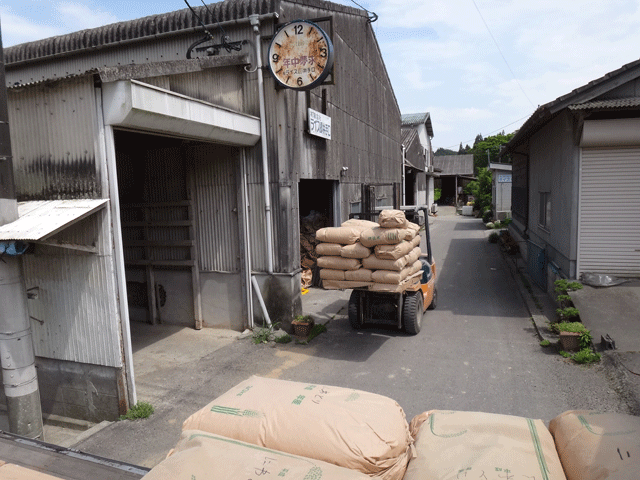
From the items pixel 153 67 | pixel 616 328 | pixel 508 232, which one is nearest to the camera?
pixel 153 67

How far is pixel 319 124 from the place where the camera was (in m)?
11.3

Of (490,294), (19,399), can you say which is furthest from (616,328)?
(19,399)

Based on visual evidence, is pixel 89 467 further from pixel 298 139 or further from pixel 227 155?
pixel 298 139

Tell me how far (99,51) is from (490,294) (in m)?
12.1

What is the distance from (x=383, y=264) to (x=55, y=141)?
5465 mm

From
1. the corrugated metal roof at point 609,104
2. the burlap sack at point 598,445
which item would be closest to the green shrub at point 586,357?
the corrugated metal roof at point 609,104

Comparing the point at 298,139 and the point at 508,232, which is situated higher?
the point at 298,139

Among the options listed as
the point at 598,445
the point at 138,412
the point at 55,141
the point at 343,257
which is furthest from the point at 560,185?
the point at 55,141

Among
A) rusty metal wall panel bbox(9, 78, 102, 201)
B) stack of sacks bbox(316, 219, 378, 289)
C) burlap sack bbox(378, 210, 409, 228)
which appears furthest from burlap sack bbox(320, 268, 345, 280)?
rusty metal wall panel bbox(9, 78, 102, 201)

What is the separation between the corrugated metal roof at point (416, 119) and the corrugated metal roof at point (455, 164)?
1306 centimetres

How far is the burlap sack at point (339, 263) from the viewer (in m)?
8.29

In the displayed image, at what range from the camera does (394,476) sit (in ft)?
9.95

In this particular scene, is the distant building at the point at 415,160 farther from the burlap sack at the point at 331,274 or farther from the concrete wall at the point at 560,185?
the burlap sack at the point at 331,274

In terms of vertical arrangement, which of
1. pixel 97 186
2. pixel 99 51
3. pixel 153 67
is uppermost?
pixel 99 51
